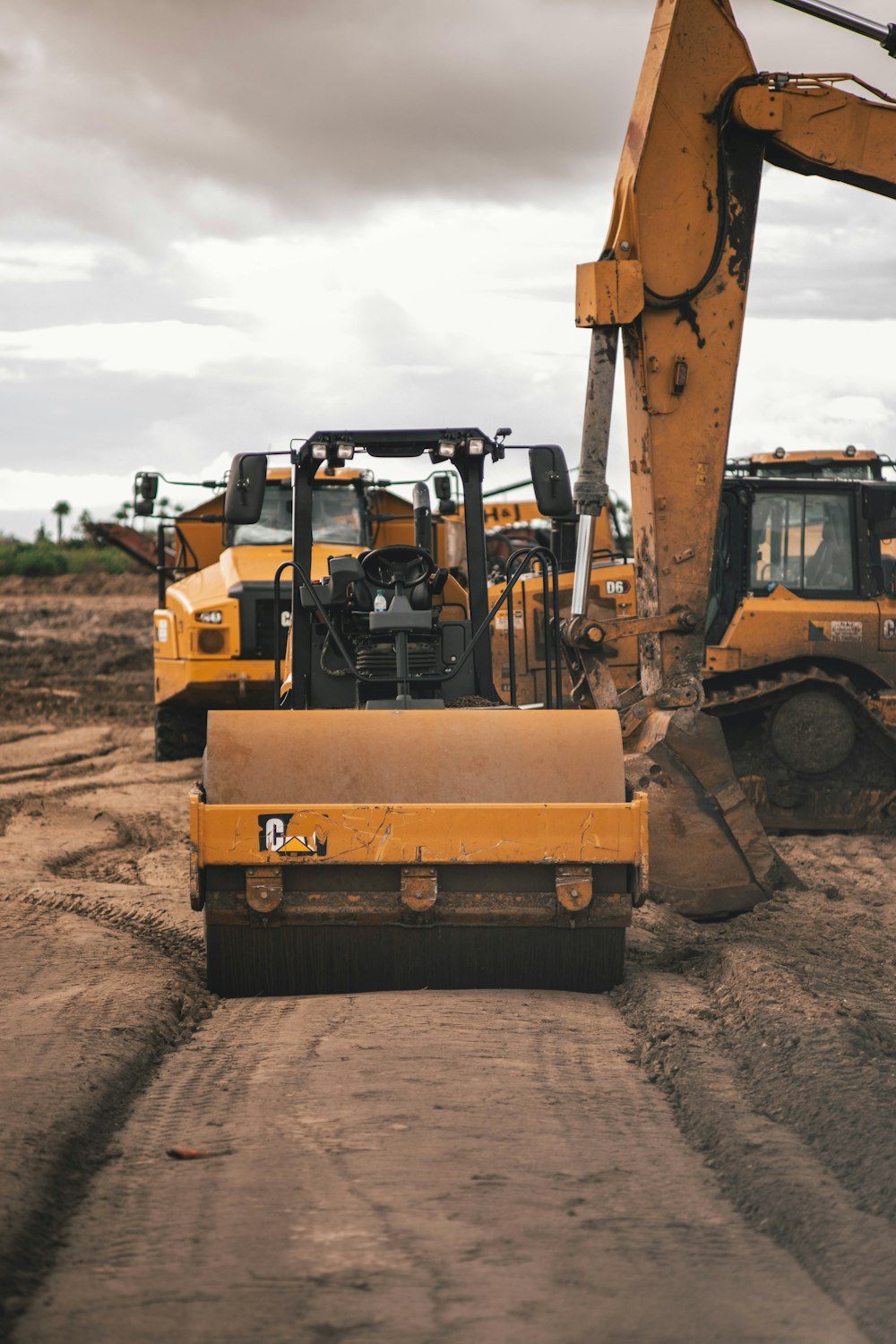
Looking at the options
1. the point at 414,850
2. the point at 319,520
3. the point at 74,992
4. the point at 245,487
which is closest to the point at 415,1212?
the point at 414,850

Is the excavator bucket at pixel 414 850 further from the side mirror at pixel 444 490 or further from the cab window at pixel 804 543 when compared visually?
the side mirror at pixel 444 490

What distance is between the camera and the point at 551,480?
643 cm

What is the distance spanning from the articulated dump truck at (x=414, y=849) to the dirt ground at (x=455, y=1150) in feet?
0.57

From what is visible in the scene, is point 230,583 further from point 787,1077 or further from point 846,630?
point 787,1077

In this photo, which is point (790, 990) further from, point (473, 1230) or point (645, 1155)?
point (473, 1230)

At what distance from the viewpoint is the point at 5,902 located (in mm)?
7762

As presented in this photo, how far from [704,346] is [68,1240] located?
239 inches

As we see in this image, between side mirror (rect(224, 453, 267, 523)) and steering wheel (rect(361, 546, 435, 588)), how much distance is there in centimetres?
55

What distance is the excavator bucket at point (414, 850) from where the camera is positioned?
17.4ft

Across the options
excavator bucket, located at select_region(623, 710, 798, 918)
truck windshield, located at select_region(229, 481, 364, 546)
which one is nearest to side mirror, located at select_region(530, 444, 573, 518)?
excavator bucket, located at select_region(623, 710, 798, 918)

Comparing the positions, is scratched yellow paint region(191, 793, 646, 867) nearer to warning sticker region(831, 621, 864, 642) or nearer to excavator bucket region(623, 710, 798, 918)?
excavator bucket region(623, 710, 798, 918)

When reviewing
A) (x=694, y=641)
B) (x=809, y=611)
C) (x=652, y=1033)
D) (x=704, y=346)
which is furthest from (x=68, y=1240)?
(x=809, y=611)

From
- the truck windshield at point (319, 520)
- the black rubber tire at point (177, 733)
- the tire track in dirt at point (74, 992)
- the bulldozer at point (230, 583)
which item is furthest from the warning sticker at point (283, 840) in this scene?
the black rubber tire at point (177, 733)

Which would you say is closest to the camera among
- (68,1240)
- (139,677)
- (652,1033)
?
(68,1240)
